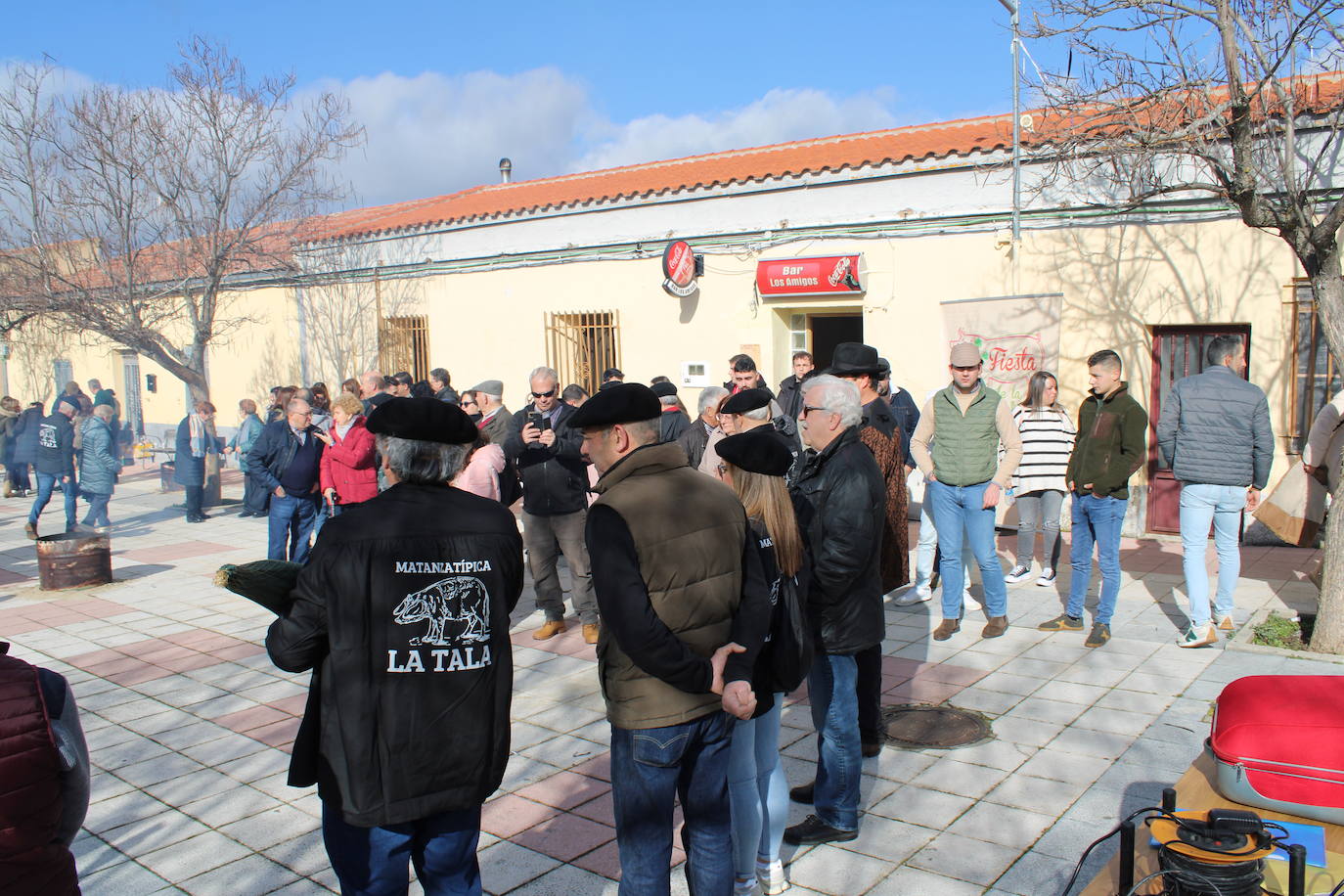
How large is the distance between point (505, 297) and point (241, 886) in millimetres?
12410

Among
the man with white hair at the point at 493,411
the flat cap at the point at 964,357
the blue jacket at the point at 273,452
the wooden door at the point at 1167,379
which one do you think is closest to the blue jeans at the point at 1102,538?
the flat cap at the point at 964,357

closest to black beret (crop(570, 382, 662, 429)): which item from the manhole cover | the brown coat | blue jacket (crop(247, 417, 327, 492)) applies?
the brown coat

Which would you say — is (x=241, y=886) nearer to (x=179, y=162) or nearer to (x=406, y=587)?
(x=406, y=587)

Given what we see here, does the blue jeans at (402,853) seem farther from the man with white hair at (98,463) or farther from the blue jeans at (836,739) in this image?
the man with white hair at (98,463)

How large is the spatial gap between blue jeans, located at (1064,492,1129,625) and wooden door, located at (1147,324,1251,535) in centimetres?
386

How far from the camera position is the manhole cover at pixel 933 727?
5023 millimetres

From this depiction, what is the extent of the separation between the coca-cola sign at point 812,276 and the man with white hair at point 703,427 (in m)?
5.00

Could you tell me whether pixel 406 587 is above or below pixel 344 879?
above

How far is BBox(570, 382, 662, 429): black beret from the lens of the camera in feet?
9.78

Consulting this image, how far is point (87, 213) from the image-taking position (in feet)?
49.8

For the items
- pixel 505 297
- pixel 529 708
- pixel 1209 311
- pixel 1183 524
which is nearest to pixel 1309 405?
pixel 1209 311

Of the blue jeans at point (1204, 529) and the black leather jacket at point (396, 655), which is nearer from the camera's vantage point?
the black leather jacket at point (396, 655)

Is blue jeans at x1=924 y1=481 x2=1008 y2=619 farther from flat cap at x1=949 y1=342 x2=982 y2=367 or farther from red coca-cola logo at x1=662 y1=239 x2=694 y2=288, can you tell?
red coca-cola logo at x1=662 y1=239 x2=694 y2=288

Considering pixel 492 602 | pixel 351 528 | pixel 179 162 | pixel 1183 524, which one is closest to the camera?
pixel 351 528
